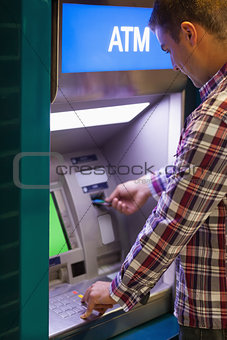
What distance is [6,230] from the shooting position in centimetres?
138

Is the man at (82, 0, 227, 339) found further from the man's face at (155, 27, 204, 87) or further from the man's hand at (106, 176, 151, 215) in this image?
the man's hand at (106, 176, 151, 215)

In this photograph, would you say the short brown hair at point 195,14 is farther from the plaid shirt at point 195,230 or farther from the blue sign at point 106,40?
the blue sign at point 106,40

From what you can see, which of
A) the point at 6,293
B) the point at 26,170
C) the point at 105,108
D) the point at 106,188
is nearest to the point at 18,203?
the point at 26,170

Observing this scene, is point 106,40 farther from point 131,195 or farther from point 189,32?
point 131,195

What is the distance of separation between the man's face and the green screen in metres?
0.98

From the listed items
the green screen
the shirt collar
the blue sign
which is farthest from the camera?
the green screen

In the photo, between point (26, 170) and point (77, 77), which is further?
point (77, 77)

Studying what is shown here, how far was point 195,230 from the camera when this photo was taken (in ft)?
5.00

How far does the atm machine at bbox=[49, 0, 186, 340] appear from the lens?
177 centimetres

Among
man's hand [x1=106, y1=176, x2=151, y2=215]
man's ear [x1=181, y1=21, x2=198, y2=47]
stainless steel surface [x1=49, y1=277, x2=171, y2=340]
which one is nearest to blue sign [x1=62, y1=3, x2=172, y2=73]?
man's ear [x1=181, y1=21, x2=198, y2=47]

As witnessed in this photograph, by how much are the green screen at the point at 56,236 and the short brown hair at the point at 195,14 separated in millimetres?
1058

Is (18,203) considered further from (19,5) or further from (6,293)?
(19,5)

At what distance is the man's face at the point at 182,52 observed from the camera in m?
1.58

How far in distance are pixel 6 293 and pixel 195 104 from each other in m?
1.34
